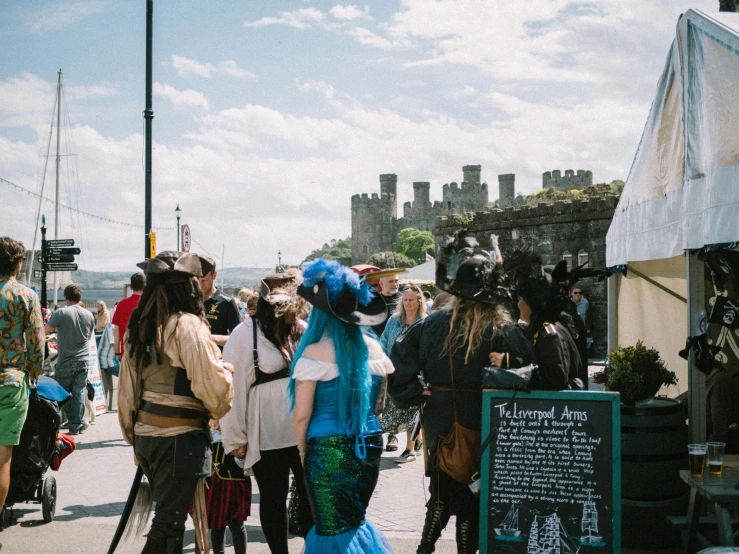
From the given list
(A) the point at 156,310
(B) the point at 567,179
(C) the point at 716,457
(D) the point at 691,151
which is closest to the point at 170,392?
(A) the point at 156,310

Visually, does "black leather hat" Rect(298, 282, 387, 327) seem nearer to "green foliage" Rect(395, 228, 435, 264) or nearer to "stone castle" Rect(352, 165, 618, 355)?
"stone castle" Rect(352, 165, 618, 355)

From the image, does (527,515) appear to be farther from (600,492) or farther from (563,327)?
(563,327)

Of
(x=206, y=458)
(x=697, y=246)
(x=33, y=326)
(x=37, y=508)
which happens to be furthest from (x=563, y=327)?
(x=37, y=508)

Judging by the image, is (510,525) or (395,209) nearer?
(510,525)

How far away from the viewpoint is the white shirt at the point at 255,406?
4.17 meters

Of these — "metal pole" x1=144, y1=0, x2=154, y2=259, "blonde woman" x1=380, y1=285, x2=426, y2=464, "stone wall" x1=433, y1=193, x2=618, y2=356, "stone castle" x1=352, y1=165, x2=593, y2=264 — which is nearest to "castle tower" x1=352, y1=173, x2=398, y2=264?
"stone castle" x1=352, y1=165, x2=593, y2=264

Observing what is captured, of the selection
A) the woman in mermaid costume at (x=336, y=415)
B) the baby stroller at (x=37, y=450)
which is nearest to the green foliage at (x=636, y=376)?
the woman in mermaid costume at (x=336, y=415)

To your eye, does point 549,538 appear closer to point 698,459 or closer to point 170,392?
point 698,459

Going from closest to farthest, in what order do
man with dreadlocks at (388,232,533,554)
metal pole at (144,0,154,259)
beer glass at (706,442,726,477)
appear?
1. man with dreadlocks at (388,232,533,554)
2. beer glass at (706,442,726,477)
3. metal pole at (144,0,154,259)

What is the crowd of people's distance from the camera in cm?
344

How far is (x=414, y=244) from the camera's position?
311 feet

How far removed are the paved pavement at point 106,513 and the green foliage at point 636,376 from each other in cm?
153

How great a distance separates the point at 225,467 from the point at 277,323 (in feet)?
3.26

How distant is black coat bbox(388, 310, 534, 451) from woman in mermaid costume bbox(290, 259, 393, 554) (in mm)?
582
